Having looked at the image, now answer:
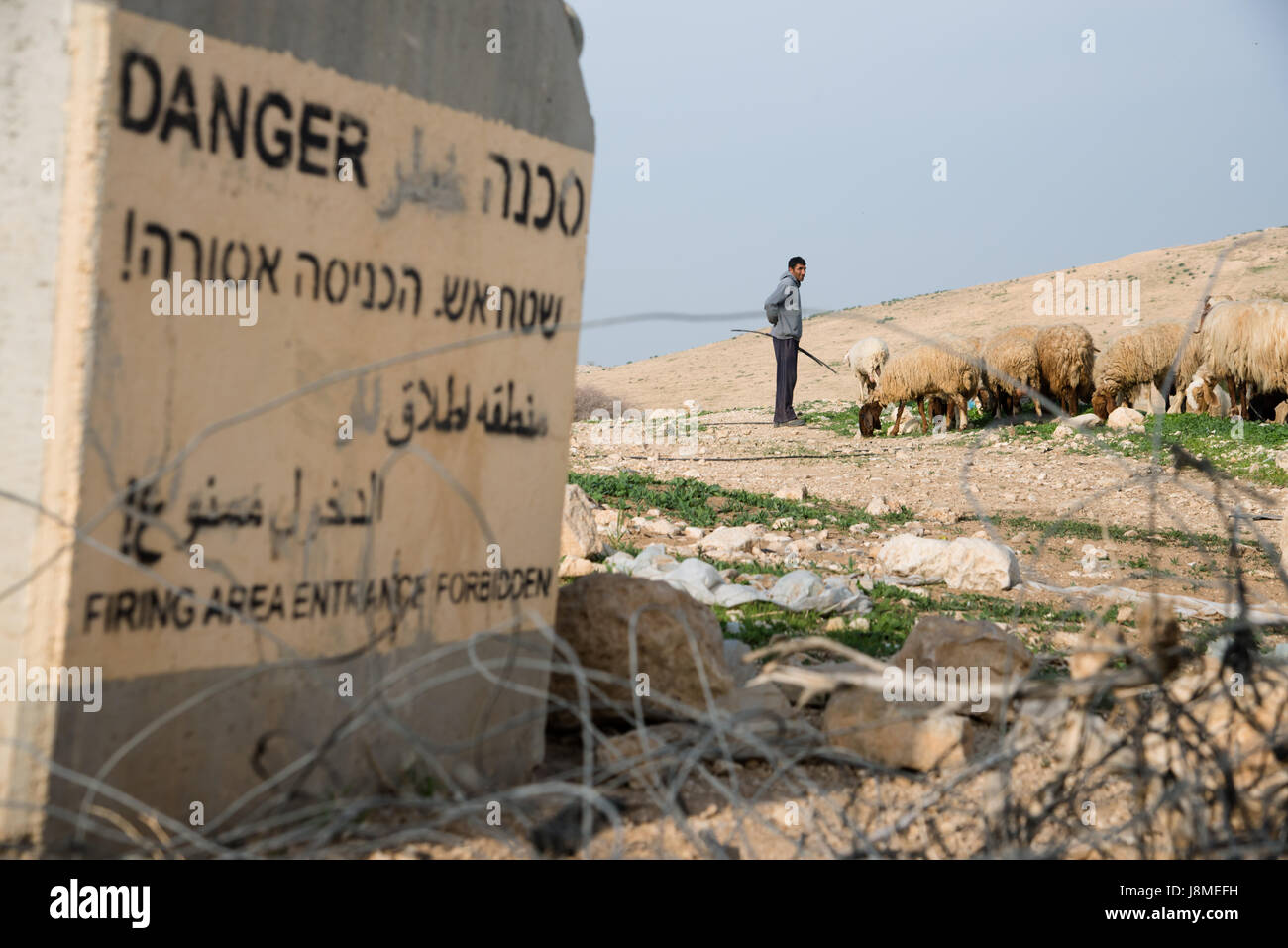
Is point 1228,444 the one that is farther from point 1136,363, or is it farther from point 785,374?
point 785,374

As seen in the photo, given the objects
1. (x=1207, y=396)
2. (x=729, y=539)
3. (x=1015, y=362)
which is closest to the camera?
(x=729, y=539)

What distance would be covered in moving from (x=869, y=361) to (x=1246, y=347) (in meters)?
5.25

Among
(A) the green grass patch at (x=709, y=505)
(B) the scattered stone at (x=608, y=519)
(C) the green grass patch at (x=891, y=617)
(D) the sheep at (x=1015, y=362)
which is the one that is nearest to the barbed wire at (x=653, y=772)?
(C) the green grass patch at (x=891, y=617)

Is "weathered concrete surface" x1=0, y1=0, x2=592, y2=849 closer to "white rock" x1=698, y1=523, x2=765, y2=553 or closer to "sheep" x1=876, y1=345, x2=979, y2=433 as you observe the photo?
"white rock" x1=698, y1=523, x2=765, y2=553

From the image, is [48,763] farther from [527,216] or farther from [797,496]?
[797,496]

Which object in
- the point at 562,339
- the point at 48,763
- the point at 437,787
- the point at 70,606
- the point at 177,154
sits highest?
the point at 177,154

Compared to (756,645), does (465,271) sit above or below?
above

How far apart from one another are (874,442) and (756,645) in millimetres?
10484

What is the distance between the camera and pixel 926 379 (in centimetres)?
1548

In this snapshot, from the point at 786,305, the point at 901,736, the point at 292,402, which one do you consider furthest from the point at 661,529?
the point at 786,305

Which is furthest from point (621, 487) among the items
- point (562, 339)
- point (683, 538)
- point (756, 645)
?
point (562, 339)

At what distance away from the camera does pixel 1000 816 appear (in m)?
2.61

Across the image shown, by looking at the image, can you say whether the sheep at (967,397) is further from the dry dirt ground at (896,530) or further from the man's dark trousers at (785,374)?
the man's dark trousers at (785,374)

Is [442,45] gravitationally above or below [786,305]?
below
